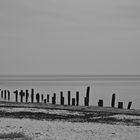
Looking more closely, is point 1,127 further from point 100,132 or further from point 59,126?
point 100,132

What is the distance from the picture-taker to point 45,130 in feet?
65.4

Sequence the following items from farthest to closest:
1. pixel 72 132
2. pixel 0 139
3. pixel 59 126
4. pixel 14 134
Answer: pixel 59 126, pixel 72 132, pixel 14 134, pixel 0 139

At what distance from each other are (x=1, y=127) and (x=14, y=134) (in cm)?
250

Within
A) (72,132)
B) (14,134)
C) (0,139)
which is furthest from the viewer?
(72,132)

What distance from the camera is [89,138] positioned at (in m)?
17.8

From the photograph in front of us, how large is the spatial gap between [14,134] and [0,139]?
4.70 feet

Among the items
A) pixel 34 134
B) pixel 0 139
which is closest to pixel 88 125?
pixel 34 134

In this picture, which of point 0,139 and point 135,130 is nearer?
point 0,139

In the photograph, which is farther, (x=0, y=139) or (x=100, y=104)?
(x=100, y=104)

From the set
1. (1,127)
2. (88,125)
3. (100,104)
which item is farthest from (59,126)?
(100,104)

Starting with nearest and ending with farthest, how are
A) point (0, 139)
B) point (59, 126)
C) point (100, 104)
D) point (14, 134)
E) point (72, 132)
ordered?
point (0, 139), point (14, 134), point (72, 132), point (59, 126), point (100, 104)

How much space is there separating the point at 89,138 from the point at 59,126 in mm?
4241

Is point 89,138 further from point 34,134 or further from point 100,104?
point 100,104

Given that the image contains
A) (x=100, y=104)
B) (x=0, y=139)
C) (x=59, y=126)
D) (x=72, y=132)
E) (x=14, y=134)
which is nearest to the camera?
(x=0, y=139)
